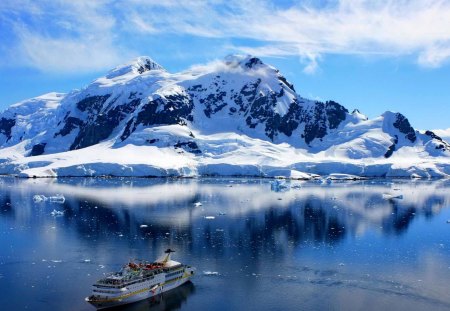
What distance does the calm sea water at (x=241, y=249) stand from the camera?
51.1 metres

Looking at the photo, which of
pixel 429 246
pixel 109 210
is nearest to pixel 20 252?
pixel 109 210

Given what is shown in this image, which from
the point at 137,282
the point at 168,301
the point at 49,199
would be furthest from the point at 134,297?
the point at 49,199

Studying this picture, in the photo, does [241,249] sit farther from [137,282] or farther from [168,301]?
[137,282]

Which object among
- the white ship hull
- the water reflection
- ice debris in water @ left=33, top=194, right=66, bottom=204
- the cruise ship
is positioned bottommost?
the water reflection

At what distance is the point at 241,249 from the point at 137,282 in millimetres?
21532

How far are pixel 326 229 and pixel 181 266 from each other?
3728 cm

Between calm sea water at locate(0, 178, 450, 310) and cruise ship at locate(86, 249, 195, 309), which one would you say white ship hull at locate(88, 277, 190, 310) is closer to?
cruise ship at locate(86, 249, 195, 309)

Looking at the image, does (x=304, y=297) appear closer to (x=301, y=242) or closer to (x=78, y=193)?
(x=301, y=242)

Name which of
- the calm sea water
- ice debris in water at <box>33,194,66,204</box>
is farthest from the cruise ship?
ice debris in water at <box>33,194,66,204</box>

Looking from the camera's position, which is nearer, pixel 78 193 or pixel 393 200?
pixel 393 200

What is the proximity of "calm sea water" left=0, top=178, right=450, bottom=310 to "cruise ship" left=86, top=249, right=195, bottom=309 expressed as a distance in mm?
1005

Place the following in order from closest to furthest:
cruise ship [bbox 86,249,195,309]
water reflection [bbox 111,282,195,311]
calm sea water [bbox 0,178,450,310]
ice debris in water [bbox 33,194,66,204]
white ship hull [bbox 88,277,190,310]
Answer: white ship hull [bbox 88,277,190,310], cruise ship [bbox 86,249,195,309], water reflection [bbox 111,282,195,311], calm sea water [bbox 0,178,450,310], ice debris in water [bbox 33,194,66,204]

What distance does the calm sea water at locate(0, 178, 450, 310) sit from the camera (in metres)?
51.1

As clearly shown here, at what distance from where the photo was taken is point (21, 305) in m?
47.8
